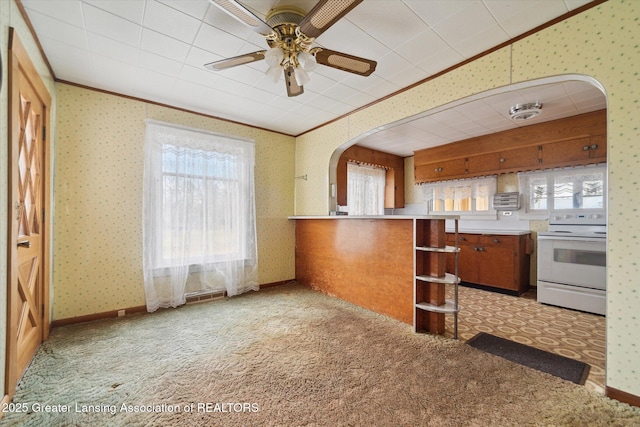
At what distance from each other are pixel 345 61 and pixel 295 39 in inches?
15.6

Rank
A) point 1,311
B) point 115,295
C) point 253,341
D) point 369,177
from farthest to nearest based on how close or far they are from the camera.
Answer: point 369,177 → point 115,295 → point 253,341 → point 1,311

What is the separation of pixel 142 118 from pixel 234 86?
1.34 metres

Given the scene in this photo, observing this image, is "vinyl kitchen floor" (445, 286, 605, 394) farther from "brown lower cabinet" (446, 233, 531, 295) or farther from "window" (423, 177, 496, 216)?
"window" (423, 177, 496, 216)

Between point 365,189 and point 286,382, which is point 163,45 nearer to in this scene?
point 286,382

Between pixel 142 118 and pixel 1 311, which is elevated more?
pixel 142 118

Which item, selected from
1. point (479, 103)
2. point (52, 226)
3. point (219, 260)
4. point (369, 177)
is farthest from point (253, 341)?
point (369, 177)

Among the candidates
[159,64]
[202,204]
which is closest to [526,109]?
[159,64]

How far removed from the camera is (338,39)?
223 centimetres

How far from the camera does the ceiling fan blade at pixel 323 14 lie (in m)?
1.43

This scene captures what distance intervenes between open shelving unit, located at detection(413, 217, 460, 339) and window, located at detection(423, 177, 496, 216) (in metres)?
2.80

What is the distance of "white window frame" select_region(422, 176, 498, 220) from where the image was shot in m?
4.88

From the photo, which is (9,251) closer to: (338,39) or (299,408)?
→ (299,408)

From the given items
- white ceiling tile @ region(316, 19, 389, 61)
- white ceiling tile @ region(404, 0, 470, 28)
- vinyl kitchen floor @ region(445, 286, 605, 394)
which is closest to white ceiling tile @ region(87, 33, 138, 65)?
white ceiling tile @ region(316, 19, 389, 61)

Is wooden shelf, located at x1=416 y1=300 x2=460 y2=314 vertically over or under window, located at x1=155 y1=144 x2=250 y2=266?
under
